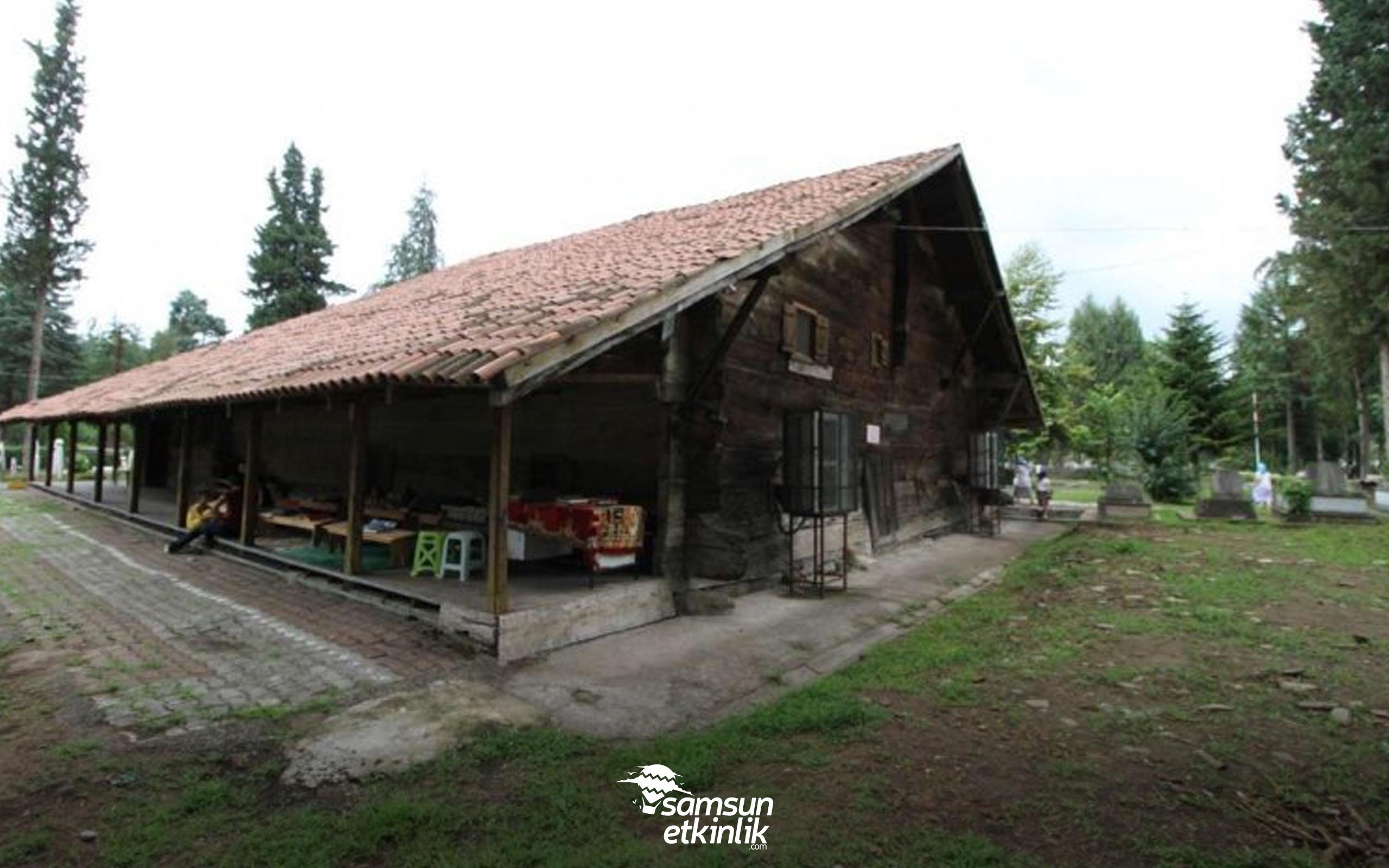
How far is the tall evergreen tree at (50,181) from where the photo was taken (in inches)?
1042

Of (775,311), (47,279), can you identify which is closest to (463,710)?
(775,311)

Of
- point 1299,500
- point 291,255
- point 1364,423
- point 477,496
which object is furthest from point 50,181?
point 1364,423

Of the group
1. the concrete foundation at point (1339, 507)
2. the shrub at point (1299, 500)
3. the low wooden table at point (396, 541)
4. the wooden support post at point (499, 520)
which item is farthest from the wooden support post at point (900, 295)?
the concrete foundation at point (1339, 507)

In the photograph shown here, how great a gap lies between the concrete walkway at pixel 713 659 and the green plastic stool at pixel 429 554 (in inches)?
92.4

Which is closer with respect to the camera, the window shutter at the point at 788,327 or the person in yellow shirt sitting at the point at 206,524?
the window shutter at the point at 788,327

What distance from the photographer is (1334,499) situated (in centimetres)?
1639

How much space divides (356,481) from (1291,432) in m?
61.2

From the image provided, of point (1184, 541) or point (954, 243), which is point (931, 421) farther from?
point (1184, 541)

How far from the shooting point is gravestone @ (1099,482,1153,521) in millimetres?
17609

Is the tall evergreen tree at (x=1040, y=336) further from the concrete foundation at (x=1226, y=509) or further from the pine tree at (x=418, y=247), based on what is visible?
the pine tree at (x=418, y=247)

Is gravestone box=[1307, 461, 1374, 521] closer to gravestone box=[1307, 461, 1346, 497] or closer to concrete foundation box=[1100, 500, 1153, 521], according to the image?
gravestone box=[1307, 461, 1346, 497]

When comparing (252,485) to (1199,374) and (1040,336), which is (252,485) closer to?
(1040,336)

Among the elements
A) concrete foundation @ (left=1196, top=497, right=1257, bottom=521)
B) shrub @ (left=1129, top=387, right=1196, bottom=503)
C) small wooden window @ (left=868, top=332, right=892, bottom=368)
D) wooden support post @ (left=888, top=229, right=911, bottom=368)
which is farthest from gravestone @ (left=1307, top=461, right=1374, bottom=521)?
small wooden window @ (left=868, top=332, right=892, bottom=368)

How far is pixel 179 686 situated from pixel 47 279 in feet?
105
